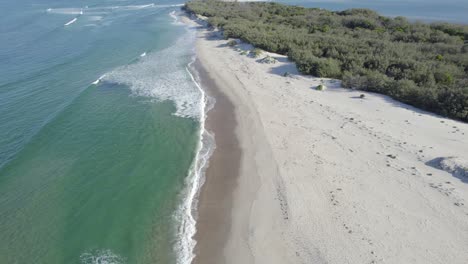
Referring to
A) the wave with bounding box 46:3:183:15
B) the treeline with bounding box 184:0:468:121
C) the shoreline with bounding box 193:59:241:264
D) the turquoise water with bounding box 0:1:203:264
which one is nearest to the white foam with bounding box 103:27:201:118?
the turquoise water with bounding box 0:1:203:264

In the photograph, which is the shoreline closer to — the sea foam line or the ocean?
the sea foam line

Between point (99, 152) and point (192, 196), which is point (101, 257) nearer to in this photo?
point (192, 196)

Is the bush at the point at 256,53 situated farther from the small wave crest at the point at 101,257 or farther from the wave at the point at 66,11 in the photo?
the wave at the point at 66,11

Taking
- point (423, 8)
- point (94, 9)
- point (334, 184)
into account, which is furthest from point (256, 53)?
point (94, 9)

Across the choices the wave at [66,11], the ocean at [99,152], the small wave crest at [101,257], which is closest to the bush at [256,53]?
the ocean at [99,152]

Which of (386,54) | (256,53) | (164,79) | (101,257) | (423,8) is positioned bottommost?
(101,257)

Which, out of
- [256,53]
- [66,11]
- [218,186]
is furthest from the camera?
[66,11]
